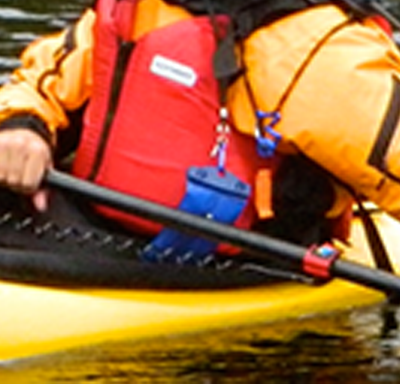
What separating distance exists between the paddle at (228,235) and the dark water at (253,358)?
382mm

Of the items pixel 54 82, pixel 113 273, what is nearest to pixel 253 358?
pixel 113 273

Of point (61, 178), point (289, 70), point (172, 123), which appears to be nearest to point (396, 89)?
point (289, 70)

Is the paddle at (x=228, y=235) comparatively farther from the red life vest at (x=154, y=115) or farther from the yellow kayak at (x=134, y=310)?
the yellow kayak at (x=134, y=310)

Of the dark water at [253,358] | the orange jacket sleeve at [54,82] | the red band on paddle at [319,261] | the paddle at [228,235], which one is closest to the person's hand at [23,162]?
the paddle at [228,235]

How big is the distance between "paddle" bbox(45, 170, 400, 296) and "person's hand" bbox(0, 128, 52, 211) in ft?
0.14

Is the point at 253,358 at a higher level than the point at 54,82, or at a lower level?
lower

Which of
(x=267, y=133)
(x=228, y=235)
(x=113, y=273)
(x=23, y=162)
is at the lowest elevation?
(x=113, y=273)

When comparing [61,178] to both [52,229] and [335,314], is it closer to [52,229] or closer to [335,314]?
[52,229]

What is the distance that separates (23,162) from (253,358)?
917 millimetres

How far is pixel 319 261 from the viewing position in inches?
183

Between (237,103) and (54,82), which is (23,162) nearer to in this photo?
(54,82)

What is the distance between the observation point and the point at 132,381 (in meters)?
4.68

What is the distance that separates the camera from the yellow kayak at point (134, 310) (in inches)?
185

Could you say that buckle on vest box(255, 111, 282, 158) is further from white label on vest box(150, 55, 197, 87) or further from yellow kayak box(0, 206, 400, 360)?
yellow kayak box(0, 206, 400, 360)
